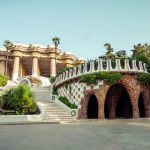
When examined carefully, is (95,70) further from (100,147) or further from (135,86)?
(100,147)

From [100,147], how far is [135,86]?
1519 cm

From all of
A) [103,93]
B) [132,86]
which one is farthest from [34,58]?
[132,86]

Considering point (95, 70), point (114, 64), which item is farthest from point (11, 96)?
point (114, 64)

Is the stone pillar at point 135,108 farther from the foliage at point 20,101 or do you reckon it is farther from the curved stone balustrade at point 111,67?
the foliage at point 20,101

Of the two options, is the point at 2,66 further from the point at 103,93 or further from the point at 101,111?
the point at 101,111

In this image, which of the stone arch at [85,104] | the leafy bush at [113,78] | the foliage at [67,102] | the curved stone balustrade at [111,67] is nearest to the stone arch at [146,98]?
the curved stone balustrade at [111,67]

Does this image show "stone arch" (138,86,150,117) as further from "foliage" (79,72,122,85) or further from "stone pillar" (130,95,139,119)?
"foliage" (79,72,122,85)

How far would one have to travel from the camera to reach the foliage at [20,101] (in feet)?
63.1

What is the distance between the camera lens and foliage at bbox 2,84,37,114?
19.2m

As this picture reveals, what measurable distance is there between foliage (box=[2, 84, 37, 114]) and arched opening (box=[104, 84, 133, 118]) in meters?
7.38

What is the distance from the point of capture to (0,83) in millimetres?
34219

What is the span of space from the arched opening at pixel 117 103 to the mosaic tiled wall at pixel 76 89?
105 inches

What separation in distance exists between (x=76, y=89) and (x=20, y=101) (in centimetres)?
576

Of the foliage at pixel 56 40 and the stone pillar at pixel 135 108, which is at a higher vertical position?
the foliage at pixel 56 40
